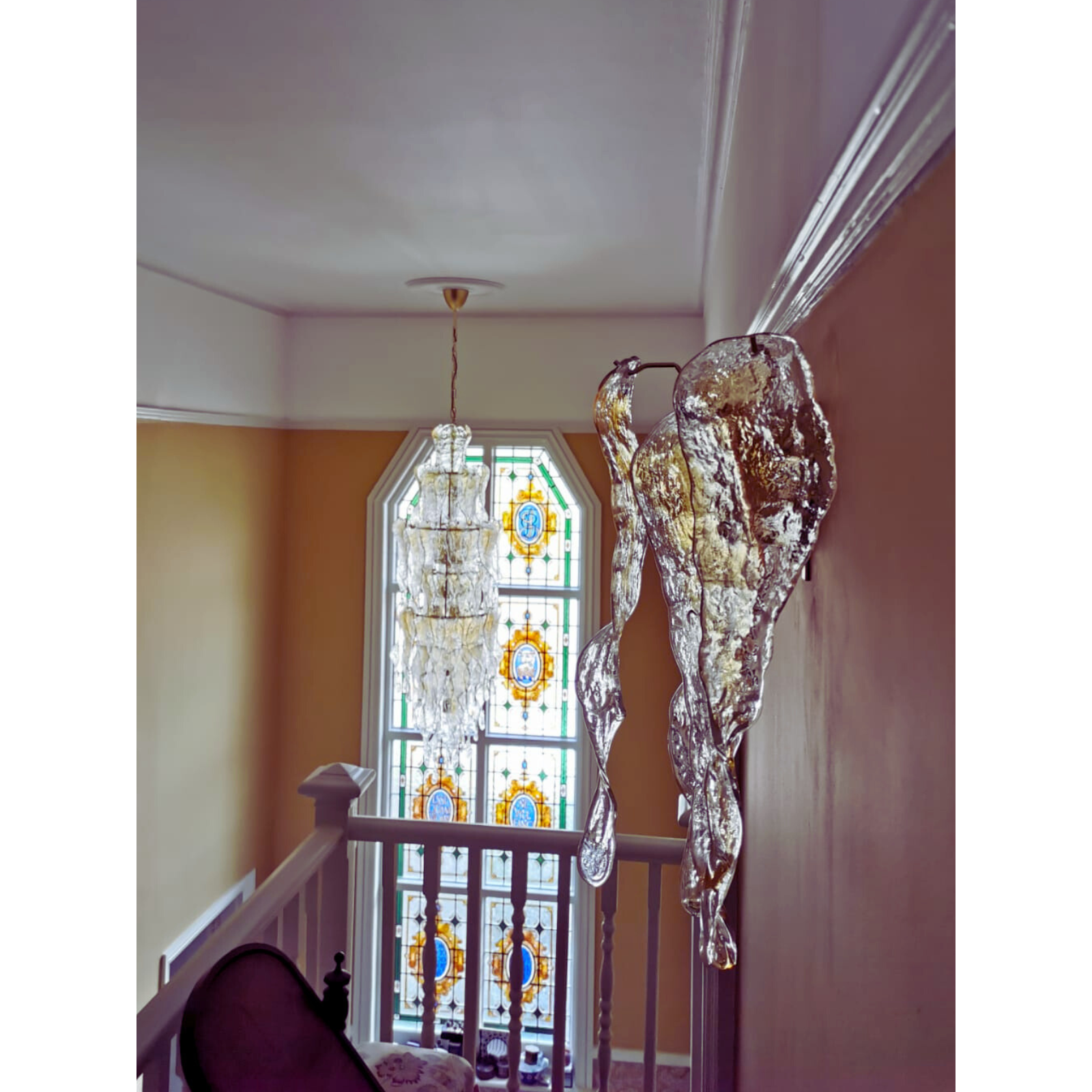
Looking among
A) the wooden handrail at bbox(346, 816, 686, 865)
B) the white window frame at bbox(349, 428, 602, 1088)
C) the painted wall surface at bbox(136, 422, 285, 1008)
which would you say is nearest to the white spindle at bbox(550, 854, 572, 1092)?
the wooden handrail at bbox(346, 816, 686, 865)

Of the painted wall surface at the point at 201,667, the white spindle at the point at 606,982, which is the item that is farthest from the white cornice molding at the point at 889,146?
the painted wall surface at the point at 201,667

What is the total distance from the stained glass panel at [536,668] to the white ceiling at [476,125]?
6.42ft

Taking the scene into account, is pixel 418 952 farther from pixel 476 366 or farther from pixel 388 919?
pixel 476 366

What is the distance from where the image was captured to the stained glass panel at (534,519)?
512cm

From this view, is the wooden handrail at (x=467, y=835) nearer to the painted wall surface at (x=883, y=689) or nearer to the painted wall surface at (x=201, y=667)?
the painted wall surface at (x=883, y=689)

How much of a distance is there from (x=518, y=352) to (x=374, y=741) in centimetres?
225

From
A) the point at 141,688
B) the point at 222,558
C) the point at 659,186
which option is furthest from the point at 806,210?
the point at 222,558

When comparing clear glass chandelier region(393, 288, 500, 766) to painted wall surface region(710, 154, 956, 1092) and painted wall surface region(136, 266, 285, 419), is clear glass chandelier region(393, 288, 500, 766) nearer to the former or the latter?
painted wall surface region(136, 266, 285, 419)

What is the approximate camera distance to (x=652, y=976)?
229cm

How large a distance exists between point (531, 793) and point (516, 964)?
8.88 feet

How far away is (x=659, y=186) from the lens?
108 inches

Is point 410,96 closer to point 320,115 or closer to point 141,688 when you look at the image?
point 320,115

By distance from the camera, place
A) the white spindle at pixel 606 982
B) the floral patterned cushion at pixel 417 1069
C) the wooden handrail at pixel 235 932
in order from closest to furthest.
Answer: the wooden handrail at pixel 235 932
the floral patterned cushion at pixel 417 1069
the white spindle at pixel 606 982

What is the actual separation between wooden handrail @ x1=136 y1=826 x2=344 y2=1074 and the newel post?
37 mm
